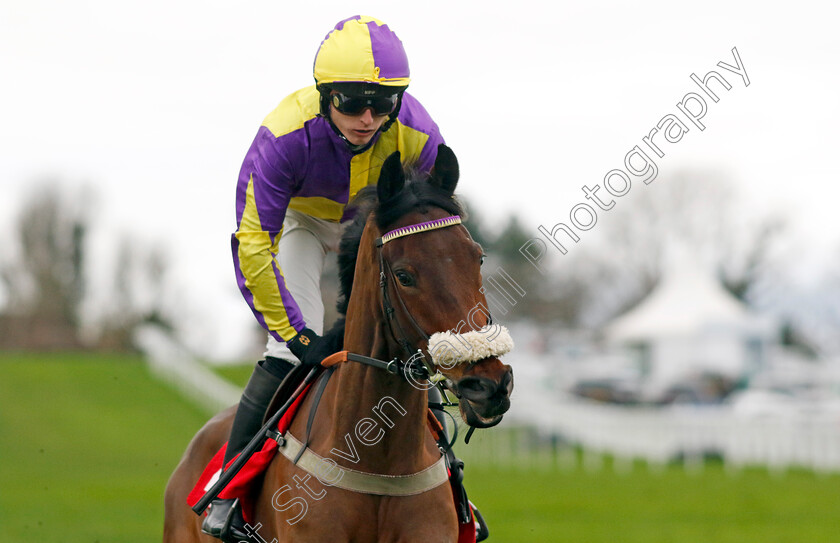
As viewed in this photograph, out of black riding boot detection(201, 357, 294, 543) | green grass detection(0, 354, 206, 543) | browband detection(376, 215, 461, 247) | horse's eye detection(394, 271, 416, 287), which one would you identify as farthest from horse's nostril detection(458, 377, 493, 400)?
green grass detection(0, 354, 206, 543)

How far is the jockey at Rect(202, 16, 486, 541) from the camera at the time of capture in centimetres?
467

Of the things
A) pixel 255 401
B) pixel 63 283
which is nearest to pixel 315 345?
pixel 255 401

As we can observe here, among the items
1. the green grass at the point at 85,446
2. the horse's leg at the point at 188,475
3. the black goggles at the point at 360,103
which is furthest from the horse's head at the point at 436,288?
the green grass at the point at 85,446

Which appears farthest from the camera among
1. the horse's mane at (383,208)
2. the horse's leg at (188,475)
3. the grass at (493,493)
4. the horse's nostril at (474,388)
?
the grass at (493,493)

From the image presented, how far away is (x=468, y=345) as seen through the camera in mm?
3736

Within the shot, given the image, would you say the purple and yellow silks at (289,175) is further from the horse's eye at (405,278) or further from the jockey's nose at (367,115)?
the horse's eye at (405,278)

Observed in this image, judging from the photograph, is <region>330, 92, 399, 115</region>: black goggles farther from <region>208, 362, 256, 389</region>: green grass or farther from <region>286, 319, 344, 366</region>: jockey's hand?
<region>208, 362, 256, 389</region>: green grass

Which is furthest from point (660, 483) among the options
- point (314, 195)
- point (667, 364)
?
point (667, 364)

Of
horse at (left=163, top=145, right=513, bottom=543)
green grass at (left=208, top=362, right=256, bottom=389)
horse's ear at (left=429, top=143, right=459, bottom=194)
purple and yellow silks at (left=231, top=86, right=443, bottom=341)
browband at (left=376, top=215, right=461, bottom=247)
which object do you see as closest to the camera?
horse at (left=163, top=145, right=513, bottom=543)

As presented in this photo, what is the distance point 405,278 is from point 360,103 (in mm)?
1039

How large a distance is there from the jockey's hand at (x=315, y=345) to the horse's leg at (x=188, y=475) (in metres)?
1.41

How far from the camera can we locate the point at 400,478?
429 centimetres

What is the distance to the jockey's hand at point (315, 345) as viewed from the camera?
465 cm

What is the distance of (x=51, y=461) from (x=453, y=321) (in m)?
24.1
